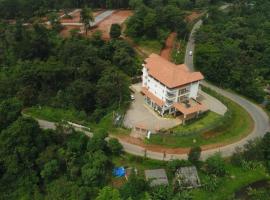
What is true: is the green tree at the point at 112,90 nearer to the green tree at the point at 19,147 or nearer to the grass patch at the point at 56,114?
the grass patch at the point at 56,114

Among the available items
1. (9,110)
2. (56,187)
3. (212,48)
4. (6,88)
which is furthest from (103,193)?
(212,48)

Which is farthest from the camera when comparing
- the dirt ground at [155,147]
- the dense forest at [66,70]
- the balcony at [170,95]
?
the dense forest at [66,70]

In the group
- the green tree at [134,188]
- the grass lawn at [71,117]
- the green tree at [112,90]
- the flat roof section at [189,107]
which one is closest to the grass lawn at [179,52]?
the green tree at [112,90]

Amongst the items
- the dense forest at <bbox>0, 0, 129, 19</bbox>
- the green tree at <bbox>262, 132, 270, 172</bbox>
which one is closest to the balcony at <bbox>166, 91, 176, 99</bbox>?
the green tree at <bbox>262, 132, 270, 172</bbox>

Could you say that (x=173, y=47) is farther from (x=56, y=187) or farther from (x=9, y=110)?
(x=56, y=187)

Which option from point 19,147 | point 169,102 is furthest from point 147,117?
point 19,147

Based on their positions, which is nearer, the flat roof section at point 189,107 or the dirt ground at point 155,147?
the dirt ground at point 155,147
